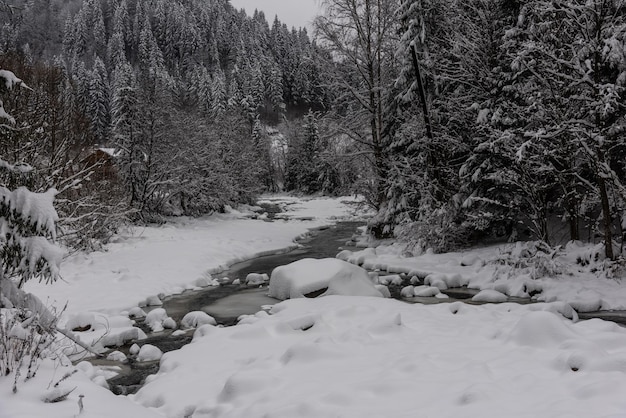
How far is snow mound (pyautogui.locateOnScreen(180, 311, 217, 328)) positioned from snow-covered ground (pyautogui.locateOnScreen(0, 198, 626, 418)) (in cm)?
92

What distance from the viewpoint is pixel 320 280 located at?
11266mm

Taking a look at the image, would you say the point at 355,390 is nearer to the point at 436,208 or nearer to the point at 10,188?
the point at 10,188

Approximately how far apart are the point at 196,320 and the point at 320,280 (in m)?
3.02

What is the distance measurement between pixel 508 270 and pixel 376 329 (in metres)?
6.38

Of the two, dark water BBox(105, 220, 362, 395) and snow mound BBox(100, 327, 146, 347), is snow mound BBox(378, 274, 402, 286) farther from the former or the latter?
snow mound BBox(100, 327, 146, 347)

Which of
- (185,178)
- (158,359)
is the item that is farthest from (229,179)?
(158,359)

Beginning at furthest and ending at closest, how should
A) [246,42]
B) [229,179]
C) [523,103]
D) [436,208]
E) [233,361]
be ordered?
[246,42] → [229,179] → [436,208] → [523,103] → [233,361]

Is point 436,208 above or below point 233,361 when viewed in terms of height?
above

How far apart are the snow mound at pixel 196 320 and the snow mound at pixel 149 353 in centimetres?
171

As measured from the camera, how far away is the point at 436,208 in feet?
53.6

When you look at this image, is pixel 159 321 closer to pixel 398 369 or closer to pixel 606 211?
pixel 398 369

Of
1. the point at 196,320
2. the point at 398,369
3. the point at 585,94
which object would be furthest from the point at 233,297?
the point at 585,94

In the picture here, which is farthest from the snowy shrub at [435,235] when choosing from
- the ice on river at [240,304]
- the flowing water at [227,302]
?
the ice on river at [240,304]

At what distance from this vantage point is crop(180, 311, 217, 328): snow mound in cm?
962
